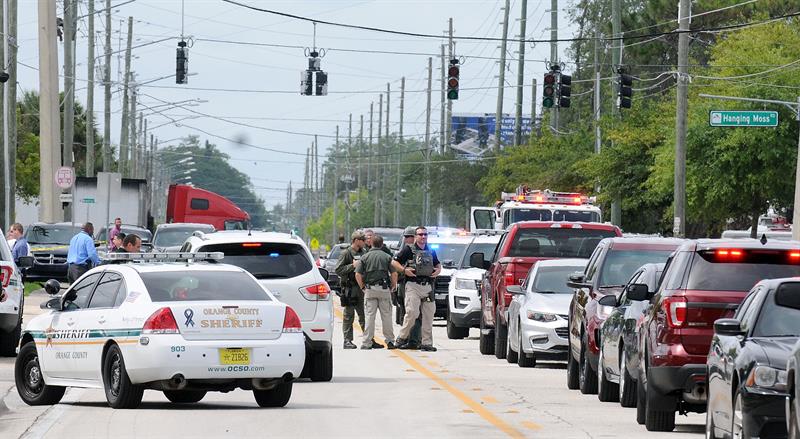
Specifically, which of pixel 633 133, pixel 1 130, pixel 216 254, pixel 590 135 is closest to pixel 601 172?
pixel 633 133

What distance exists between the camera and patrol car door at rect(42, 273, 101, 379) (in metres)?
17.2

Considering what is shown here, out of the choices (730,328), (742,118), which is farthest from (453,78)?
(730,328)

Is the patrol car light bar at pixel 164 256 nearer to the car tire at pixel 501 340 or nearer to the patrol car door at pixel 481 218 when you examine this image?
the car tire at pixel 501 340

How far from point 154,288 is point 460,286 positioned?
15.7 metres

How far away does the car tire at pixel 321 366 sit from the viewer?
20.7 m

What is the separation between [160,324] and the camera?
16188mm

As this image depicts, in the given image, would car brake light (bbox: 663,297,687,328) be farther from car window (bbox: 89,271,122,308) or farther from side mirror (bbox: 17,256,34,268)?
side mirror (bbox: 17,256,34,268)

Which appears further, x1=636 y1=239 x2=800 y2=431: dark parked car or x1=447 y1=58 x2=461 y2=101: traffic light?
x1=447 y1=58 x2=461 y2=101: traffic light

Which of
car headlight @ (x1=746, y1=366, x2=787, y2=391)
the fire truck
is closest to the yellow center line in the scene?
car headlight @ (x1=746, y1=366, x2=787, y2=391)

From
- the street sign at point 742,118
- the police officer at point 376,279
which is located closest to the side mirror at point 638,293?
the police officer at point 376,279

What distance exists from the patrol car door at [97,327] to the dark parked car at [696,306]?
Answer: 197 inches

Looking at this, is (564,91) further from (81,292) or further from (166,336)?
(166,336)

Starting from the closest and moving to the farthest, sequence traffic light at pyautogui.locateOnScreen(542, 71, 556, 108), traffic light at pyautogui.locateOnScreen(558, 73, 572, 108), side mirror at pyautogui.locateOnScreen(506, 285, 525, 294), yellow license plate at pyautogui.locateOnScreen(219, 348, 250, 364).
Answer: yellow license plate at pyautogui.locateOnScreen(219, 348, 250, 364), side mirror at pyautogui.locateOnScreen(506, 285, 525, 294), traffic light at pyautogui.locateOnScreen(558, 73, 572, 108), traffic light at pyautogui.locateOnScreen(542, 71, 556, 108)

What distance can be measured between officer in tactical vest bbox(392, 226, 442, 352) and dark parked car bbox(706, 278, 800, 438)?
1466 cm
